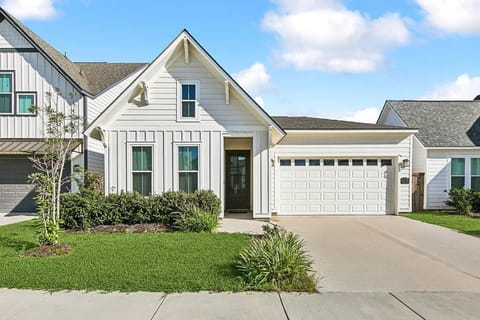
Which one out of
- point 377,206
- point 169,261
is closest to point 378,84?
point 377,206

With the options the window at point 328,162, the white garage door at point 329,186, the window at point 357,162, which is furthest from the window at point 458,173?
the window at point 328,162

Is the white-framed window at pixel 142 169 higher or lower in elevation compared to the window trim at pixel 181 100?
lower

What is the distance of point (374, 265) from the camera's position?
7.14 metres

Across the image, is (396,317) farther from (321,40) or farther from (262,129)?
(321,40)

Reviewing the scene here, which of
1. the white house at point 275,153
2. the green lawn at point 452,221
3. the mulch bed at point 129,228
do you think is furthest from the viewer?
the white house at point 275,153

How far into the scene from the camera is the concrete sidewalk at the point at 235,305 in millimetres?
4637

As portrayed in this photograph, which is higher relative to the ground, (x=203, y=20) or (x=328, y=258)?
(x=203, y=20)

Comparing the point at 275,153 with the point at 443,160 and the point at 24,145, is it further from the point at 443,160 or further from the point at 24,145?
the point at 24,145

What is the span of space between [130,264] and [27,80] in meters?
Result: 12.3

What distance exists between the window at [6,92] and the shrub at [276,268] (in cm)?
1382

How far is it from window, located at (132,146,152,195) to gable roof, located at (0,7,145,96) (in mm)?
4839

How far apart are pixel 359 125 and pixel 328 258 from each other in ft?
31.6

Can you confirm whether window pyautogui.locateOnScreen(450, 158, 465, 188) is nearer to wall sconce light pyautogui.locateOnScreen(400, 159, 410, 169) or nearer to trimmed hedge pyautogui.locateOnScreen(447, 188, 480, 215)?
trimmed hedge pyautogui.locateOnScreen(447, 188, 480, 215)

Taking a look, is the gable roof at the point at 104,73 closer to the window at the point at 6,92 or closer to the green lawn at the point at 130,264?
the window at the point at 6,92
